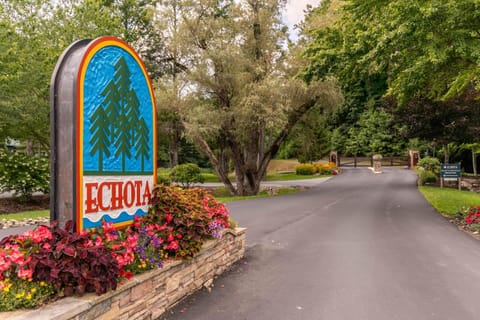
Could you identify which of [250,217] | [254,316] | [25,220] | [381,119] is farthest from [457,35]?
[381,119]

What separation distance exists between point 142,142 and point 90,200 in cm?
98

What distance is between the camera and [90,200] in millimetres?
3078

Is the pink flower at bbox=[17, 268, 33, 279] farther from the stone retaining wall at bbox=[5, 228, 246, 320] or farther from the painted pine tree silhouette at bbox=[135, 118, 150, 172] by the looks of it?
the painted pine tree silhouette at bbox=[135, 118, 150, 172]

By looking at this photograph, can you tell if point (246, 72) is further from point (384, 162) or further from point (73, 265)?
point (384, 162)

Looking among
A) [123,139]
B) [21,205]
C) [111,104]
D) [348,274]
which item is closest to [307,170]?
[21,205]

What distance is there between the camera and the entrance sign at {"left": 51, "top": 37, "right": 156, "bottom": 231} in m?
2.93

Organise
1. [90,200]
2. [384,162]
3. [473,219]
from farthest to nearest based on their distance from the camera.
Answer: [384,162] → [473,219] → [90,200]

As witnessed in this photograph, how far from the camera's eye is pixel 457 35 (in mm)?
7910

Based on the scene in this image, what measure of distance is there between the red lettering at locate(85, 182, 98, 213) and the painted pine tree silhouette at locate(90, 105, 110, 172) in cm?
16

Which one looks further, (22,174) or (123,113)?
(22,174)

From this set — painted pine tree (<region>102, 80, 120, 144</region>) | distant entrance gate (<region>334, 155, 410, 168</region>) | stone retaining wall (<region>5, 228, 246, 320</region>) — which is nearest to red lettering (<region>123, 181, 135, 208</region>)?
painted pine tree (<region>102, 80, 120, 144</region>)

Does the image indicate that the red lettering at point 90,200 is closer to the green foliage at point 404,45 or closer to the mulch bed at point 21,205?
the green foliage at point 404,45

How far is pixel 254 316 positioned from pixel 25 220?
25.7 feet

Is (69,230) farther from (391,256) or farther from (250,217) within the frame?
(250,217)
